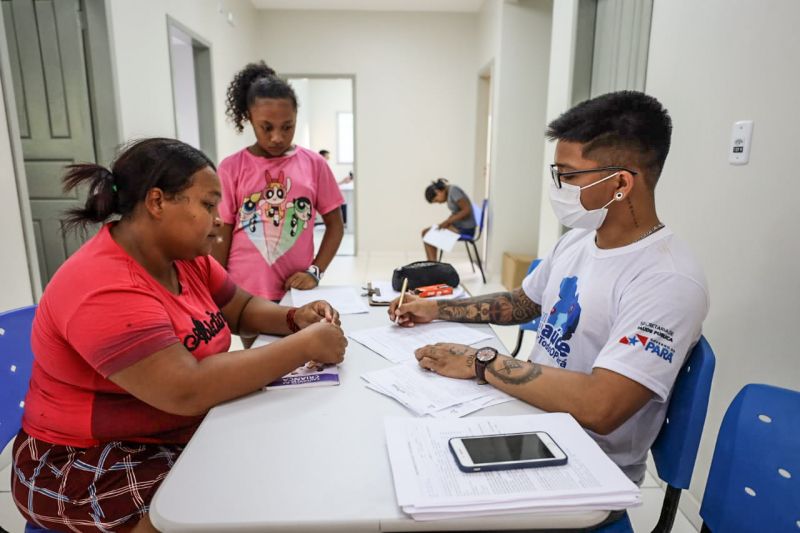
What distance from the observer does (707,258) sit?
5.55ft

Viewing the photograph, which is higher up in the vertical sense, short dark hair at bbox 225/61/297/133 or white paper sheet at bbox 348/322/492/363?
short dark hair at bbox 225/61/297/133

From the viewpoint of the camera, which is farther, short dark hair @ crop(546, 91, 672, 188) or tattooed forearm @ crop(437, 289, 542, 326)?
tattooed forearm @ crop(437, 289, 542, 326)

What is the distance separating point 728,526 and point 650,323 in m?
0.39

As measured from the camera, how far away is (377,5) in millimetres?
5719

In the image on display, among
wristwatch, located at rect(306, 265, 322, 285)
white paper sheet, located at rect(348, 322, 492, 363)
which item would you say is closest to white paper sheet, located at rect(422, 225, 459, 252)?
wristwatch, located at rect(306, 265, 322, 285)

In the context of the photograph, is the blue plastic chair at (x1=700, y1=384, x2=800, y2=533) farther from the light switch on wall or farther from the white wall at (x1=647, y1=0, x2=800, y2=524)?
the light switch on wall

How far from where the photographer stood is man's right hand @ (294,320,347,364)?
1113 mm

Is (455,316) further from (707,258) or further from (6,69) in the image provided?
(6,69)

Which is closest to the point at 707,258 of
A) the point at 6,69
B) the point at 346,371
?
the point at 346,371

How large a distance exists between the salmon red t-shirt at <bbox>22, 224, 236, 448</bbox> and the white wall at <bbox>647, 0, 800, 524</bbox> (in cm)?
149

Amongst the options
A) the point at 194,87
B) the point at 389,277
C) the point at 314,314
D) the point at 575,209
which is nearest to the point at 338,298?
the point at 314,314

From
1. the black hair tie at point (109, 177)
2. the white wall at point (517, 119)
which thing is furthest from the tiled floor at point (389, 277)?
the black hair tie at point (109, 177)

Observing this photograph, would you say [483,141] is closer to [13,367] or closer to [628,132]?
[628,132]

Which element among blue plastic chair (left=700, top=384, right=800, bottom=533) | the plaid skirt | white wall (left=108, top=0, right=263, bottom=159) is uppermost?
white wall (left=108, top=0, right=263, bottom=159)
